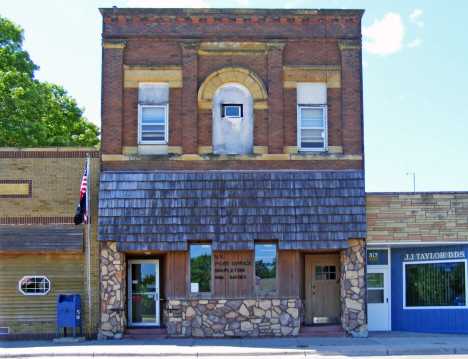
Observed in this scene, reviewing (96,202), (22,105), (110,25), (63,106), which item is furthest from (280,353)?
(63,106)

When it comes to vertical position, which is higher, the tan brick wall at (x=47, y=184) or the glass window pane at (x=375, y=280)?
the tan brick wall at (x=47, y=184)

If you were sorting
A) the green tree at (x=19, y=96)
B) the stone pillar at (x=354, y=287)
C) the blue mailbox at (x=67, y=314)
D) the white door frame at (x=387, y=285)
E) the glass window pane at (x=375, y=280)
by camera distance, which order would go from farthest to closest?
the green tree at (x=19, y=96) → the glass window pane at (x=375, y=280) → the white door frame at (x=387, y=285) → the stone pillar at (x=354, y=287) → the blue mailbox at (x=67, y=314)

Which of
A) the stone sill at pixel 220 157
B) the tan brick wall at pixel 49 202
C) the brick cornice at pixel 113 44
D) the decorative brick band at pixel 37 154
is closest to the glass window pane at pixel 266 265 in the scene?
the stone sill at pixel 220 157

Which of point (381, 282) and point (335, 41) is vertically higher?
point (335, 41)

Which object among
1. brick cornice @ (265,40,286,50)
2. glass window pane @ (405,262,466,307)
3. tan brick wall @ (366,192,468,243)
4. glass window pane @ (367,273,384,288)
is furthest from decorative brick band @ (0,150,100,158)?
glass window pane @ (405,262,466,307)

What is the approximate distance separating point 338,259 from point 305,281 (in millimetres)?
1169

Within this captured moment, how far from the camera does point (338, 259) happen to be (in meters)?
15.2

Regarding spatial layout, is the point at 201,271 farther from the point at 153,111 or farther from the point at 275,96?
the point at 275,96

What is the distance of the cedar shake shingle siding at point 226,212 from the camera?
13992 millimetres

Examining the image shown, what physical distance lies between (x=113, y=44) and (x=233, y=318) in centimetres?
844

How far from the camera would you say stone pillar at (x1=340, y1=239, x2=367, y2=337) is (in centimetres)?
1415

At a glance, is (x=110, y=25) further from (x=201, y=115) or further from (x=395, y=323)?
(x=395, y=323)

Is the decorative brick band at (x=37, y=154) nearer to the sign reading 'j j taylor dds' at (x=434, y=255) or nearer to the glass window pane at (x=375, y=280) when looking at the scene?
the glass window pane at (x=375, y=280)

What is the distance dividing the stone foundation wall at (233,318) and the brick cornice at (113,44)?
7358 mm
